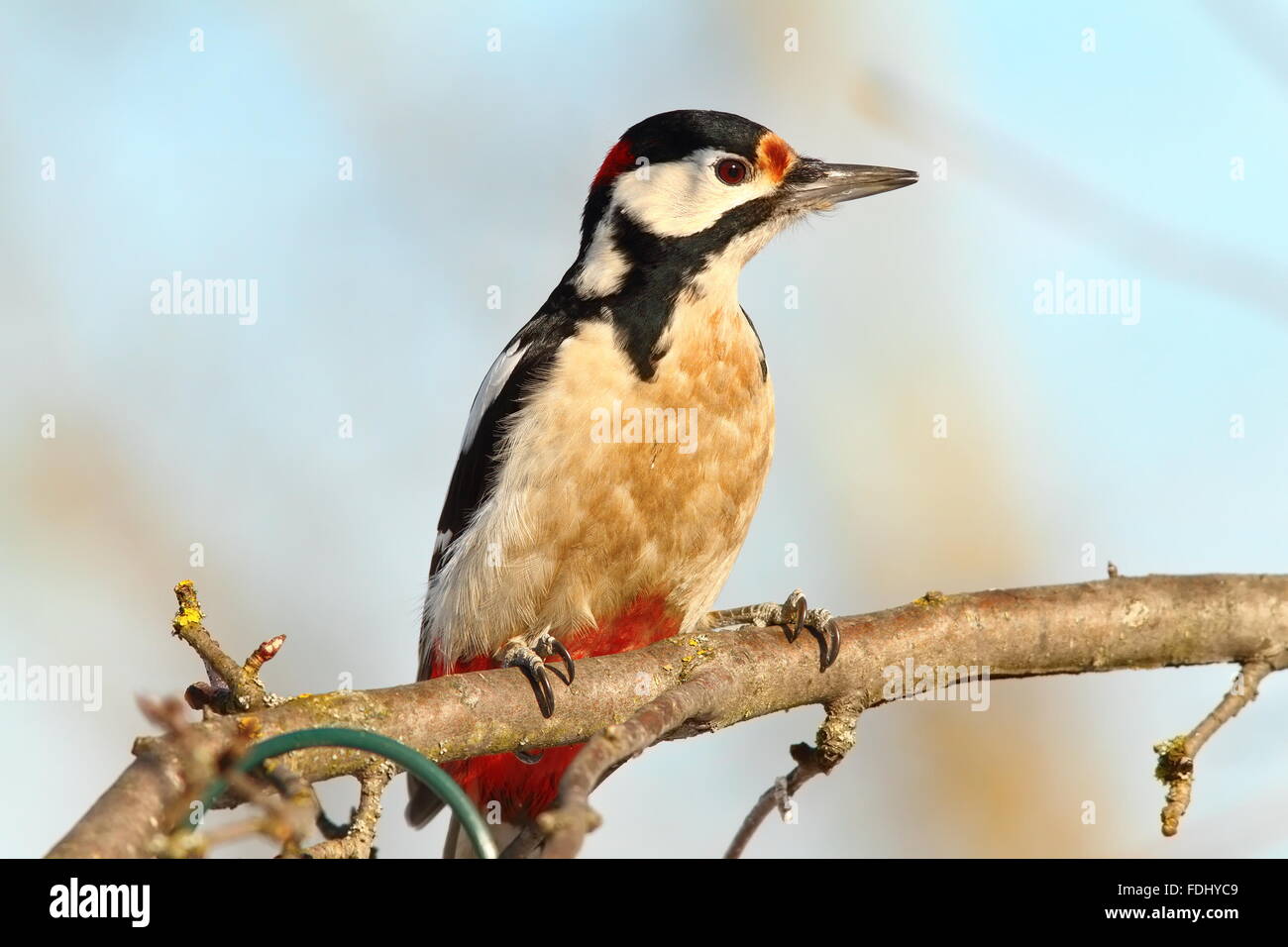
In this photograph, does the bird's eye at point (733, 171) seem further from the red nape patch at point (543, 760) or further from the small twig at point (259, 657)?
the small twig at point (259, 657)

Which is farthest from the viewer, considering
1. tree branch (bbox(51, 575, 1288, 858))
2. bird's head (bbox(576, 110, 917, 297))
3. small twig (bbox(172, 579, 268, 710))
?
bird's head (bbox(576, 110, 917, 297))

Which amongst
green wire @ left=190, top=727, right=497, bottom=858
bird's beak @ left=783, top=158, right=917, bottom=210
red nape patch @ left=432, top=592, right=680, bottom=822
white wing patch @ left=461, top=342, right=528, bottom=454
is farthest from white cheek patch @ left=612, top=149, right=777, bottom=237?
green wire @ left=190, top=727, right=497, bottom=858

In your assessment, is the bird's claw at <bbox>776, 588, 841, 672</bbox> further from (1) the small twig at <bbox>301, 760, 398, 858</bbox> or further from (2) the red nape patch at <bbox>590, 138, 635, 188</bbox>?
(2) the red nape patch at <bbox>590, 138, 635, 188</bbox>

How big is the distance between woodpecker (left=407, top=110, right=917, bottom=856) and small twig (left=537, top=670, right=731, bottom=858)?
817 mm

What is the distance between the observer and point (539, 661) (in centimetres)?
375

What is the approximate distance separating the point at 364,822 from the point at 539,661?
109 cm

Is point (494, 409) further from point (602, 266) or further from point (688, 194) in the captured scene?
point (688, 194)

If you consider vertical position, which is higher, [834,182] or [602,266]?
[834,182]

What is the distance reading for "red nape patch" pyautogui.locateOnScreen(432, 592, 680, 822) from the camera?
464 centimetres

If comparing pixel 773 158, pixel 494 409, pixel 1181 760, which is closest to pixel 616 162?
pixel 773 158

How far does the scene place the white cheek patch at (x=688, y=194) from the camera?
4781mm
